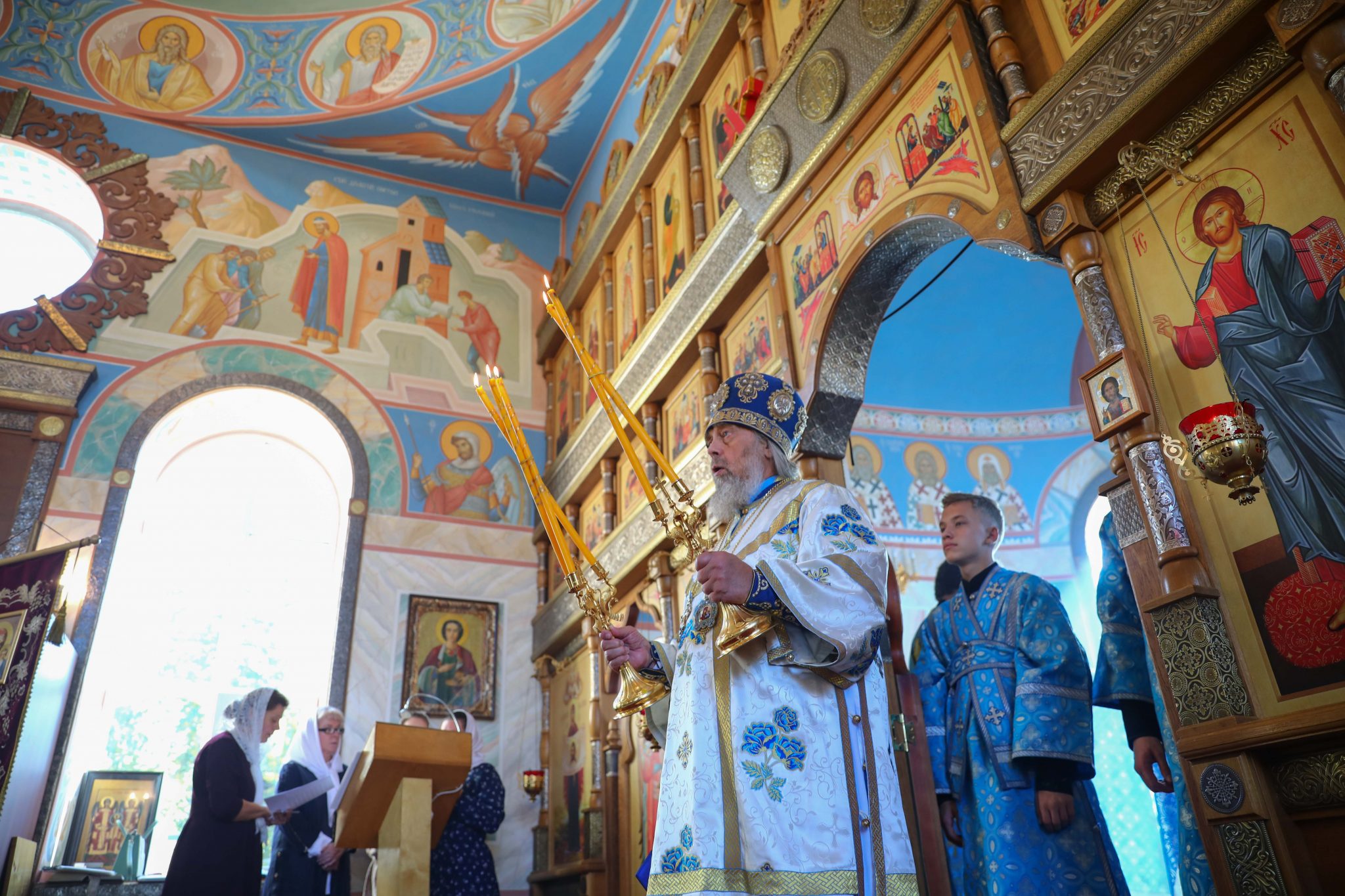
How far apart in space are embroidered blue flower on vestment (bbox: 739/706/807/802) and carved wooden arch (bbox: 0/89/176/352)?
9.08m

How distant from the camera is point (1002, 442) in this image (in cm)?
886

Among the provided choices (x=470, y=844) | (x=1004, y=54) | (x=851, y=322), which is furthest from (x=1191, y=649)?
(x=470, y=844)

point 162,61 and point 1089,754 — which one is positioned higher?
point 162,61

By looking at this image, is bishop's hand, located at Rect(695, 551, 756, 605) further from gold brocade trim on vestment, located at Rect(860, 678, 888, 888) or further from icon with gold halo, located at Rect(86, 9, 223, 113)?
icon with gold halo, located at Rect(86, 9, 223, 113)

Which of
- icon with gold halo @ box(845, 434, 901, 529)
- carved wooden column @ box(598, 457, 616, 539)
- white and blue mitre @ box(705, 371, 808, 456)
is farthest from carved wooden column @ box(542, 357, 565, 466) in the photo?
white and blue mitre @ box(705, 371, 808, 456)

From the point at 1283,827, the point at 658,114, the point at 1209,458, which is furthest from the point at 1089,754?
the point at 658,114

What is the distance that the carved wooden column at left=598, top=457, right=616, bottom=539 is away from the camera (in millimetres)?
8273

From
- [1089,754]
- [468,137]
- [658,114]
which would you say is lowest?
[1089,754]

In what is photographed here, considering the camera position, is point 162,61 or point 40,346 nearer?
point 40,346

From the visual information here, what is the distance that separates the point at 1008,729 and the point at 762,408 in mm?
1635

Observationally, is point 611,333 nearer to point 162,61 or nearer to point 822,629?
point 162,61

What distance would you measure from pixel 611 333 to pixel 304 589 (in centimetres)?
419

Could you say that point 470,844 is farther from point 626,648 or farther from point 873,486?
point 873,486

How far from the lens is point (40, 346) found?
9.09 metres
